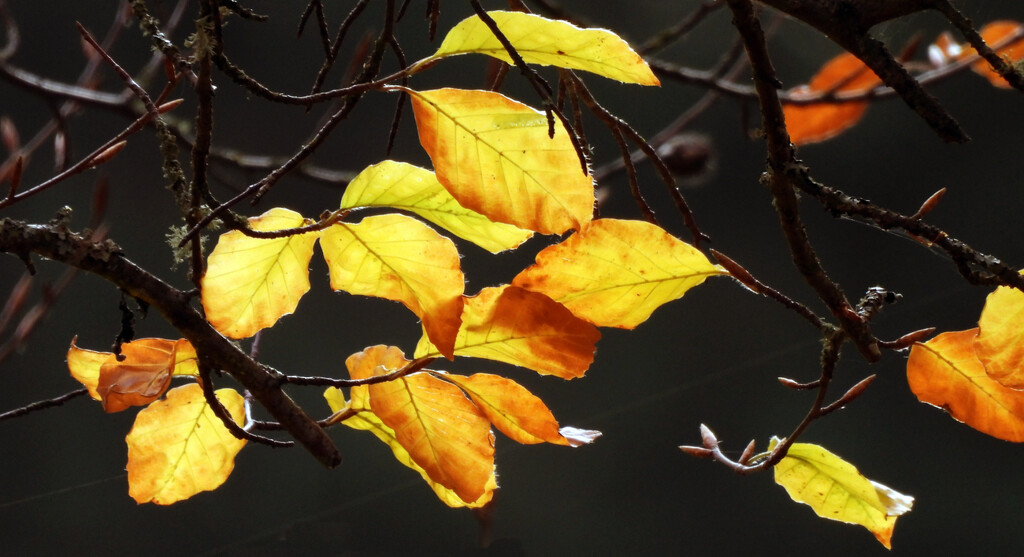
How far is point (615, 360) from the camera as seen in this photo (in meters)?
0.76

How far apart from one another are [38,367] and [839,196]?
0.70 metres

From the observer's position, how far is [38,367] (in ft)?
2.20

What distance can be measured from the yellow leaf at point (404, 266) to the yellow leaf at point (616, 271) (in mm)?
19

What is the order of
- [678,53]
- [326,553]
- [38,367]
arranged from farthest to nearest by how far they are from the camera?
[678,53]
[38,367]
[326,553]

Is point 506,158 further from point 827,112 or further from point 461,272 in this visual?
point 827,112

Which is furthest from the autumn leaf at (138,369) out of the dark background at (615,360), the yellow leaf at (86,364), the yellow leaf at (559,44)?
the dark background at (615,360)

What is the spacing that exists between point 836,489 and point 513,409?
104 millimetres

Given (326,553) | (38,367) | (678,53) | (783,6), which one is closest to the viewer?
(783,6)

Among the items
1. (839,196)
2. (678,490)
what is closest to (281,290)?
(839,196)

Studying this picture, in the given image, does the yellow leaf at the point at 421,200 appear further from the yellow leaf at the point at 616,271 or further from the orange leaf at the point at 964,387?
the orange leaf at the point at 964,387

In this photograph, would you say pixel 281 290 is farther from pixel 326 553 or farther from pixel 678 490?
pixel 678 490

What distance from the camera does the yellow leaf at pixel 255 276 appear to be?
0.68 feet

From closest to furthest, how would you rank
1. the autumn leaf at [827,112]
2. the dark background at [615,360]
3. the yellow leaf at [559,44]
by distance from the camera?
the yellow leaf at [559,44], the autumn leaf at [827,112], the dark background at [615,360]

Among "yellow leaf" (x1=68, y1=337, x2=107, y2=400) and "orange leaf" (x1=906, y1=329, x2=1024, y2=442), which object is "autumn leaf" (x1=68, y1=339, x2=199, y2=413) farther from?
"orange leaf" (x1=906, y1=329, x2=1024, y2=442)
